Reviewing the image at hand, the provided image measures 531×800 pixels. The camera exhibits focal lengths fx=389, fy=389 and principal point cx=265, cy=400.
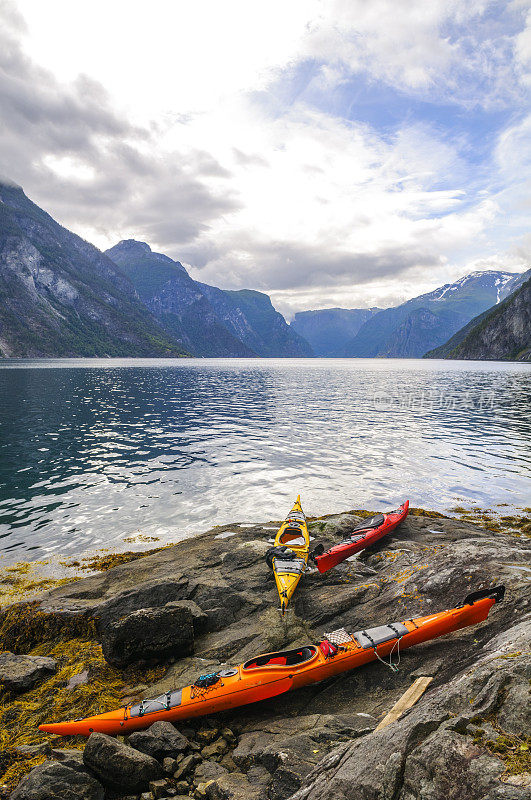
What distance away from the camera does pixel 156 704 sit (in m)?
8.05

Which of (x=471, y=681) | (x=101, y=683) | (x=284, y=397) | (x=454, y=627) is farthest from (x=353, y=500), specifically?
(x=284, y=397)

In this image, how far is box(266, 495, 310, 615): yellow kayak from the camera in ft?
40.4

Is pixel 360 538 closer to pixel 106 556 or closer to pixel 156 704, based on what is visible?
pixel 156 704

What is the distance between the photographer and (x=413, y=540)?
16.5 m

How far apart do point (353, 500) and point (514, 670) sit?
59.0ft

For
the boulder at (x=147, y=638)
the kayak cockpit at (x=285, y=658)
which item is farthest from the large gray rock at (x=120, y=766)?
the boulder at (x=147, y=638)

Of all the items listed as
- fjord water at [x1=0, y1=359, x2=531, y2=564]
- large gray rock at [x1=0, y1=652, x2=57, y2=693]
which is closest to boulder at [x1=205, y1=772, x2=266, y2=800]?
large gray rock at [x1=0, y1=652, x2=57, y2=693]

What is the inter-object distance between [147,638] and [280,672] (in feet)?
12.0

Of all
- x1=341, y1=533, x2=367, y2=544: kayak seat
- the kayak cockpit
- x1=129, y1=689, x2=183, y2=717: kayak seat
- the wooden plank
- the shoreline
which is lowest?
the shoreline

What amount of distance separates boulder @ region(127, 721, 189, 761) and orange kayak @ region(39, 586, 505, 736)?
2.04 ft

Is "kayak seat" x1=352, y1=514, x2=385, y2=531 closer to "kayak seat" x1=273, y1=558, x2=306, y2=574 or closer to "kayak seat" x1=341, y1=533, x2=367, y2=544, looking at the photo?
"kayak seat" x1=341, y1=533, x2=367, y2=544

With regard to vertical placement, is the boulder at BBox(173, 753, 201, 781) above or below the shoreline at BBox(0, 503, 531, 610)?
above

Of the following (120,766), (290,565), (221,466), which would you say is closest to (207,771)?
(120,766)

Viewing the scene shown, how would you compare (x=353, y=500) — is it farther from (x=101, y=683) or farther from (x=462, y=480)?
(x=101, y=683)
